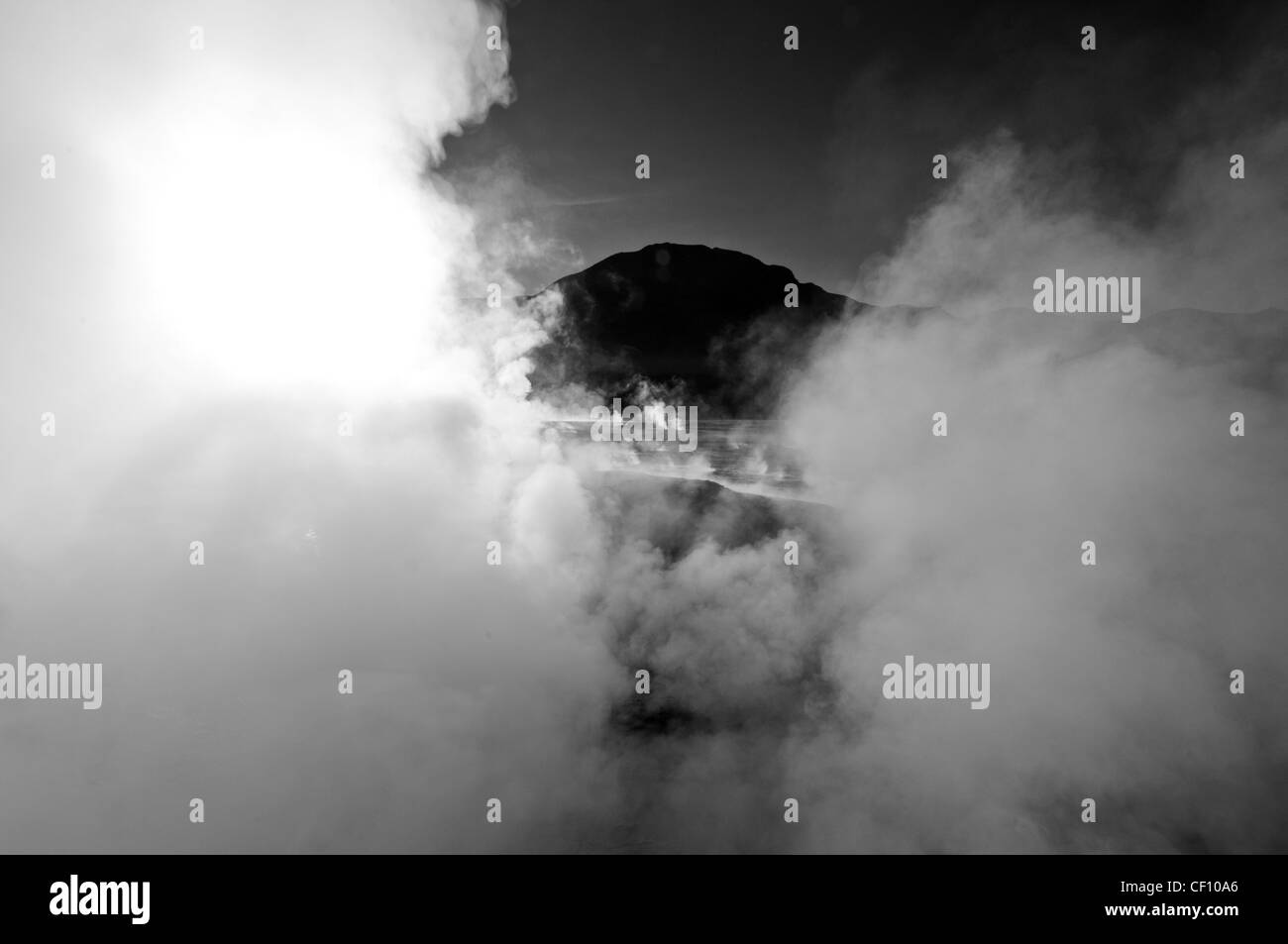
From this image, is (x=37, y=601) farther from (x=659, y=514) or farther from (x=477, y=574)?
(x=659, y=514)

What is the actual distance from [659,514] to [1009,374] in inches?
300

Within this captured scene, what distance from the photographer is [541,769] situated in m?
7.30

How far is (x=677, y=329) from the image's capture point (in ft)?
140
